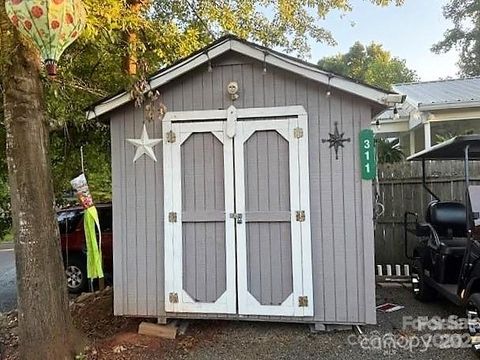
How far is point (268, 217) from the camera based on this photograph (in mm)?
4715

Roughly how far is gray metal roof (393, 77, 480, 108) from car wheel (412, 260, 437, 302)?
416 centimetres

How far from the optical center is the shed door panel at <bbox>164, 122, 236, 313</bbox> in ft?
15.7

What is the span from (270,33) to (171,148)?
515cm

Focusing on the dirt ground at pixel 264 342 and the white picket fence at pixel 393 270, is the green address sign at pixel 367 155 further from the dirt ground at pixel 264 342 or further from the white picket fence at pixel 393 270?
the white picket fence at pixel 393 270

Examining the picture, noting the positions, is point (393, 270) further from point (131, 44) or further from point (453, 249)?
point (131, 44)

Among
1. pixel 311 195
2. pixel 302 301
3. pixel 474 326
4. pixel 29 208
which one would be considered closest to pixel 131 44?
pixel 29 208

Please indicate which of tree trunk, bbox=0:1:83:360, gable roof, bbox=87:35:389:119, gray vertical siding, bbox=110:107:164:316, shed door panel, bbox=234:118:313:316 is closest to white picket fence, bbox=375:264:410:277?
shed door panel, bbox=234:118:313:316

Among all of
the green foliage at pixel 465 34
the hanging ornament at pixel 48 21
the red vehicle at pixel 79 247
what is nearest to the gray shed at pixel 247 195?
the hanging ornament at pixel 48 21

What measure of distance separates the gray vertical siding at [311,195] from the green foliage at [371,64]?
2420 centimetres

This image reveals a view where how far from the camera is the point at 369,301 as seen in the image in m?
4.59

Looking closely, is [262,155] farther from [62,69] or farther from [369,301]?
[62,69]

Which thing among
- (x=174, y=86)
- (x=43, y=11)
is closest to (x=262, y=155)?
(x=174, y=86)

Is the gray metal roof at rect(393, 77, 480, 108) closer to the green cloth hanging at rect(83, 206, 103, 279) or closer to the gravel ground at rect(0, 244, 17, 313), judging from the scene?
the green cloth hanging at rect(83, 206, 103, 279)

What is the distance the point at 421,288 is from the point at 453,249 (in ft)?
3.14
